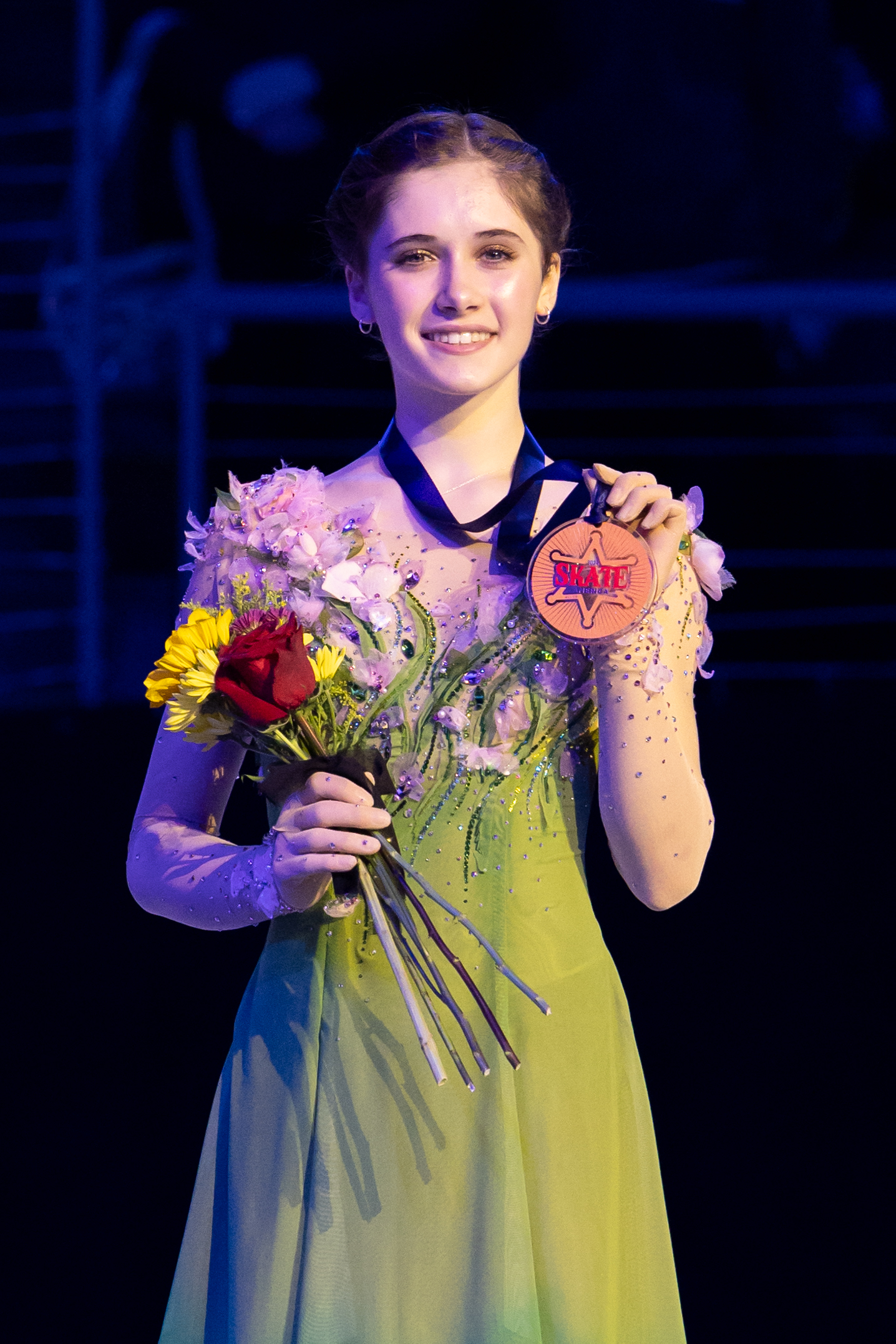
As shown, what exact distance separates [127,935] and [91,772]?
27cm

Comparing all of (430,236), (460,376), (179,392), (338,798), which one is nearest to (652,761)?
(338,798)

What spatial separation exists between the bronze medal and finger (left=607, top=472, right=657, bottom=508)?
0.02 meters

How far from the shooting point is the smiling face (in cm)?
137

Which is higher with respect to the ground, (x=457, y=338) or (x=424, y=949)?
(x=457, y=338)

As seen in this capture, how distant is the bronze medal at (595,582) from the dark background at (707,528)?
0.42 meters

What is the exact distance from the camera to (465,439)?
1.45 meters

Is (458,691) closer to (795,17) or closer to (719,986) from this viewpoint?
(719,986)

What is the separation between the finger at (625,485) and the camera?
51.0 inches

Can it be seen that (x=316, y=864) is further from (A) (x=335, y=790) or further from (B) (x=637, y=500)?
(B) (x=637, y=500)

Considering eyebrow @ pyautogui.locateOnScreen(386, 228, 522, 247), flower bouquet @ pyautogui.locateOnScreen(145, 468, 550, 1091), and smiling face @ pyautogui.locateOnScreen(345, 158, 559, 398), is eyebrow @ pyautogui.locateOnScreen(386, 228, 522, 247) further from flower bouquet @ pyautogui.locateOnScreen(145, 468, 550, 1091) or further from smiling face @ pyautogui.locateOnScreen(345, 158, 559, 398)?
flower bouquet @ pyautogui.locateOnScreen(145, 468, 550, 1091)

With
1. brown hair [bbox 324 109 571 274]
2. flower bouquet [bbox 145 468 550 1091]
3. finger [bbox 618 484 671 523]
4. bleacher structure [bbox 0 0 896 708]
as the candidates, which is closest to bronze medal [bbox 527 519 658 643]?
finger [bbox 618 484 671 523]

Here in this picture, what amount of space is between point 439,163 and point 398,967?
2.41 ft

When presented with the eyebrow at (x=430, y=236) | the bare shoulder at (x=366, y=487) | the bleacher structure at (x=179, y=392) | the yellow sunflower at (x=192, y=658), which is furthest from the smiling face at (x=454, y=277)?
the bleacher structure at (x=179, y=392)

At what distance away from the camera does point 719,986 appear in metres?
2.33
